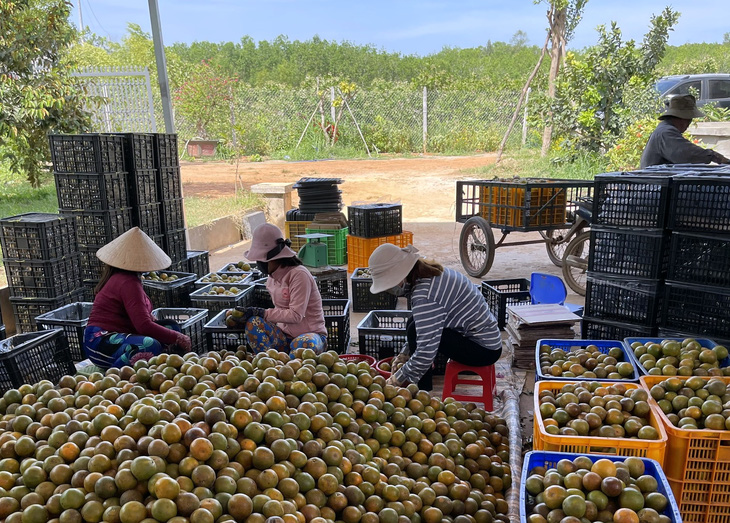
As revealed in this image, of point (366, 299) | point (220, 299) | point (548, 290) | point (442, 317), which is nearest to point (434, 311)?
point (442, 317)

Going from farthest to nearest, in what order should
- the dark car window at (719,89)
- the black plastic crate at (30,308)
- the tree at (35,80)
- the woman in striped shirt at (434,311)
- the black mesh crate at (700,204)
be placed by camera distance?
the dark car window at (719,89) < the tree at (35,80) < the black plastic crate at (30,308) < the woman in striped shirt at (434,311) < the black mesh crate at (700,204)

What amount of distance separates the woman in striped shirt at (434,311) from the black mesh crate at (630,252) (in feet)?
2.98

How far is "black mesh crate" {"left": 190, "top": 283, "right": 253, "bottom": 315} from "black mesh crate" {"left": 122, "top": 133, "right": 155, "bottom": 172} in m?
1.55

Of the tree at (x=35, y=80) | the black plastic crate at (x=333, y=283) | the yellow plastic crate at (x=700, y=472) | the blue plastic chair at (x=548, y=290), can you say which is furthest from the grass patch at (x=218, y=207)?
the yellow plastic crate at (x=700, y=472)

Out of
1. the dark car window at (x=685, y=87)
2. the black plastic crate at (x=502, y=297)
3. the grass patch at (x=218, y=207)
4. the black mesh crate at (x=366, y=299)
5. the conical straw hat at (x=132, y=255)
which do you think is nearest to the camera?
the conical straw hat at (x=132, y=255)

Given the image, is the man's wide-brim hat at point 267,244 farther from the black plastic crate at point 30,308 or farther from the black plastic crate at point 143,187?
the black plastic crate at point 143,187

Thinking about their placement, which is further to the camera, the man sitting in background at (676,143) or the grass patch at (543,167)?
the grass patch at (543,167)

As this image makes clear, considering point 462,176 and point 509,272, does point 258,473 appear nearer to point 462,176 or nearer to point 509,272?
point 509,272

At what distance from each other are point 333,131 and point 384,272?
17.7m

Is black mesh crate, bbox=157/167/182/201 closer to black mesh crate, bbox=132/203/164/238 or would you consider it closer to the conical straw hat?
black mesh crate, bbox=132/203/164/238

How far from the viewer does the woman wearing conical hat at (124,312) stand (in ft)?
12.8

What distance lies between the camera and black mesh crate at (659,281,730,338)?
3.44m

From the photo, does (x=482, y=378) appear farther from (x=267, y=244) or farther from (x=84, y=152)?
(x=84, y=152)

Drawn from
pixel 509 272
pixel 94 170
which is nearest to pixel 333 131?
pixel 509 272
